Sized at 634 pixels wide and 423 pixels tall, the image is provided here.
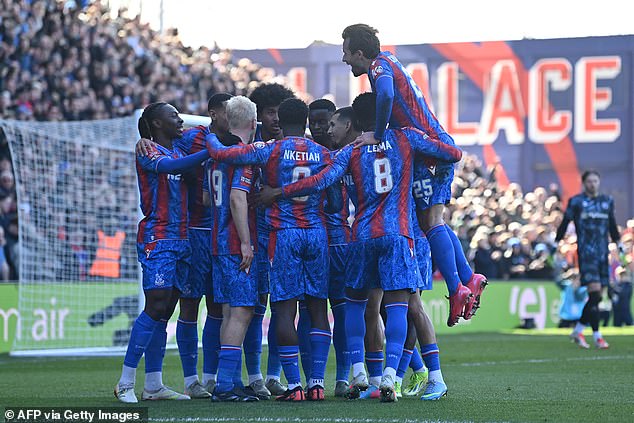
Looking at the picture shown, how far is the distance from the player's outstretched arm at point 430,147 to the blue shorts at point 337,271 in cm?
91

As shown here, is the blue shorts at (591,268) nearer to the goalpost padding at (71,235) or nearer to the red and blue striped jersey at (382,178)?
the goalpost padding at (71,235)

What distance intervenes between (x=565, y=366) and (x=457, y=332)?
9220 mm

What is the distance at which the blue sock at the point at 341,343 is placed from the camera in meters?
8.66

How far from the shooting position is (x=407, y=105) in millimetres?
8203

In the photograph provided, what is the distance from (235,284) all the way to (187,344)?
3.61 ft

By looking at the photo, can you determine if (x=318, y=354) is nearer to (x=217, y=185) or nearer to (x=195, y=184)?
(x=217, y=185)

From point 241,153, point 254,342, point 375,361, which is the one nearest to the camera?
point 241,153

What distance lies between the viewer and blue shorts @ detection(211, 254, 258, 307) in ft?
26.5

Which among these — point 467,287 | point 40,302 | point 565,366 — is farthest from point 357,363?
point 40,302

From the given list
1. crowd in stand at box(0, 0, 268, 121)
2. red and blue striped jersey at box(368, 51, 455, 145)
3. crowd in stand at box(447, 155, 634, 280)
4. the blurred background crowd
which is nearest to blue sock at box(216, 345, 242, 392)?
red and blue striped jersey at box(368, 51, 455, 145)

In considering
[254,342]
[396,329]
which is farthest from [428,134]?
[254,342]

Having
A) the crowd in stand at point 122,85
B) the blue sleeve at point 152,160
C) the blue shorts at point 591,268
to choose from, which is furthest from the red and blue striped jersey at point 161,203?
the blue shorts at point 591,268

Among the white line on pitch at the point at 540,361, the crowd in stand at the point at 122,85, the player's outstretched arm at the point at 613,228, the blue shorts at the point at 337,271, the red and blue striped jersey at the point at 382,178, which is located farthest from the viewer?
the crowd in stand at the point at 122,85

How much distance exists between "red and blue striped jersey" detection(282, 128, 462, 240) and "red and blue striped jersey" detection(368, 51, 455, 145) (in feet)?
0.39
